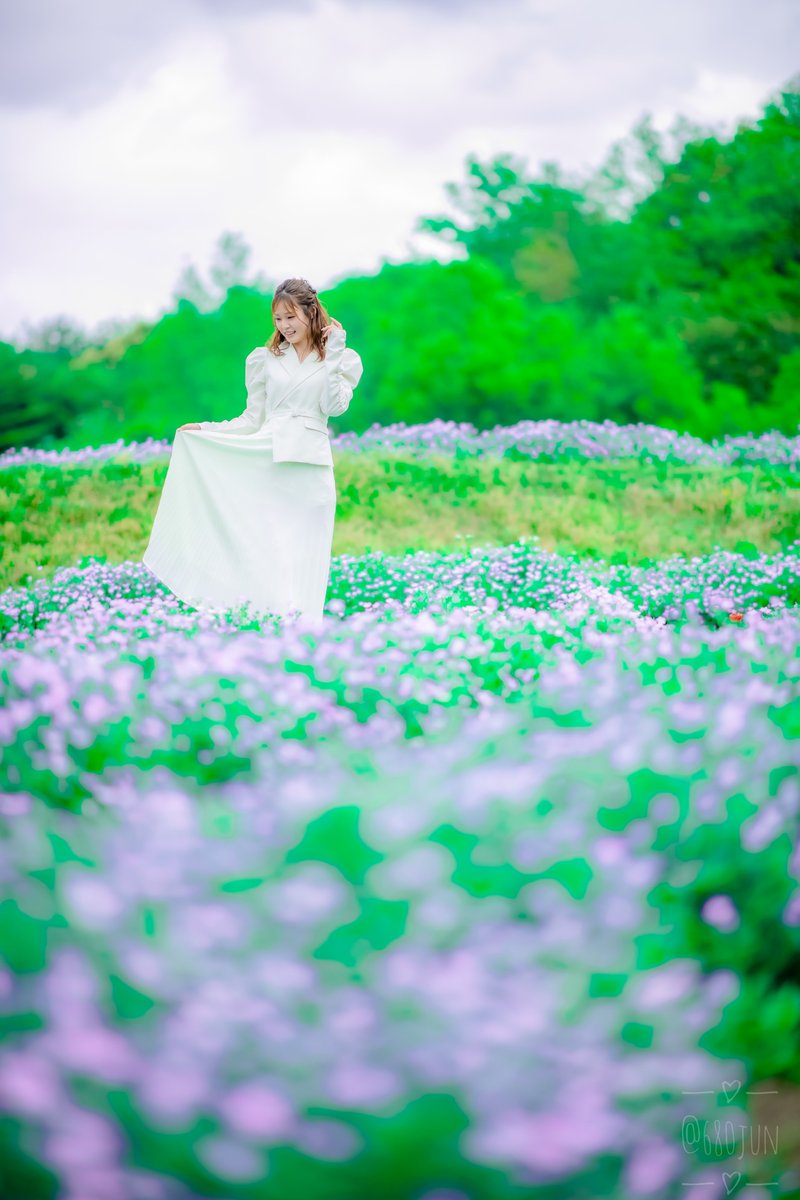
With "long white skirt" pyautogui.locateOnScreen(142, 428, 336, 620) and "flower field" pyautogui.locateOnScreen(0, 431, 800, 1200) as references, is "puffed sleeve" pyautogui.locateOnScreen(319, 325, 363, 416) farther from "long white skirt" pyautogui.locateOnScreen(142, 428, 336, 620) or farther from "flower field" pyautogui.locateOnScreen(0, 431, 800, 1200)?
"flower field" pyautogui.locateOnScreen(0, 431, 800, 1200)

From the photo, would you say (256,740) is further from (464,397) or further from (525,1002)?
(464,397)

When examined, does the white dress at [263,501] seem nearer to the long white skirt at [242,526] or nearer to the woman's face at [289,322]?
the long white skirt at [242,526]

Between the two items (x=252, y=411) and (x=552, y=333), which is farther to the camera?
(x=552, y=333)

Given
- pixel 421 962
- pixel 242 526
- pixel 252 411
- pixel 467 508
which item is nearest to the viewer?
pixel 421 962

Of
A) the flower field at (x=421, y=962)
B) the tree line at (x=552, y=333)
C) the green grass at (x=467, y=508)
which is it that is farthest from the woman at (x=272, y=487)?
the tree line at (x=552, y=333)

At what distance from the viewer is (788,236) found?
22078 mm

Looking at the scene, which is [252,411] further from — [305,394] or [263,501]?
[263,501]

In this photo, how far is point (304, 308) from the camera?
633cm

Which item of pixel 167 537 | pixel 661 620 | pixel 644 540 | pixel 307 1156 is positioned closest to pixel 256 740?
pixel 307 1156

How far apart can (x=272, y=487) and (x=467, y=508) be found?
6.03 m

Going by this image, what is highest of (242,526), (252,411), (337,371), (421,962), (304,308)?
(304,308)

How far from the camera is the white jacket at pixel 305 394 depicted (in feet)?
21.0

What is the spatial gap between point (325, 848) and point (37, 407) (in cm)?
2093

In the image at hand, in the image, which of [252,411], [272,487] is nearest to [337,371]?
[252,411]
